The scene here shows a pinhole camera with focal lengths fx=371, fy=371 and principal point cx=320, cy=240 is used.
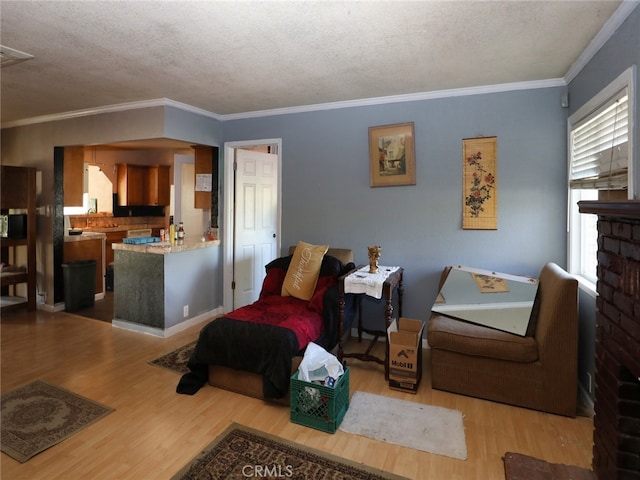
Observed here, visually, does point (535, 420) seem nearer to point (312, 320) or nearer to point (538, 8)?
point (312, 320)

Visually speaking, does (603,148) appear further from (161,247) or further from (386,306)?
(161,247)

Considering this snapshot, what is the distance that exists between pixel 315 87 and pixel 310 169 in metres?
0.92

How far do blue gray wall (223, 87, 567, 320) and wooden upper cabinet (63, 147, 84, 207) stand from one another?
2444mm

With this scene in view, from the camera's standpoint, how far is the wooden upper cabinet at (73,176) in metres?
4.89

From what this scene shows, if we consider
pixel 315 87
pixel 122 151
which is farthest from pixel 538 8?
pixel 122 151

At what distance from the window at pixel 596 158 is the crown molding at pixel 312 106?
55 cm

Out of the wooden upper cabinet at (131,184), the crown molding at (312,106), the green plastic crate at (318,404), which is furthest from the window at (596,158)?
the wooden upper cabinet at (131,184)

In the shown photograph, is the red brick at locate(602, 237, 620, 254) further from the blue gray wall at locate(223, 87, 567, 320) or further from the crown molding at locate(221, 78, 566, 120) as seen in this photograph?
the crown molding at locate(221, 78, 566, 120)

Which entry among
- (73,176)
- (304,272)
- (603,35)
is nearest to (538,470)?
(304,272)

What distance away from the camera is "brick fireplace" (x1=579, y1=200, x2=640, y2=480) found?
1502mm

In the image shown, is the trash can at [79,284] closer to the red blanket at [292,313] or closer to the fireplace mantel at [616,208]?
the red blanket at [292,313]

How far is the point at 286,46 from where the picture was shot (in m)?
2.54

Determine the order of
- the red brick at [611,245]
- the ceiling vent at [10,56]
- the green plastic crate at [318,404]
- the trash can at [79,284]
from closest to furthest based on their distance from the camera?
the red brick at [611,245] → the green plastic crate at [318,404] → the ceiling vent at [10,56] → the trash can at [79,284]

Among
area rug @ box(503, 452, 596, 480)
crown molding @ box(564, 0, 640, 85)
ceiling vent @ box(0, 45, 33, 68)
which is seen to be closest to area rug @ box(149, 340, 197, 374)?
area rug @ box(503, 452, 596, 480)
